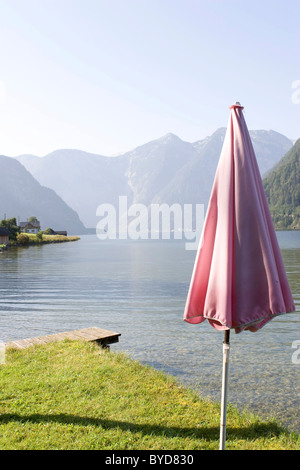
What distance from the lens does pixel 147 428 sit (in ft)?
18.0

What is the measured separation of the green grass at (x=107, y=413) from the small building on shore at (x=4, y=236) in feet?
285

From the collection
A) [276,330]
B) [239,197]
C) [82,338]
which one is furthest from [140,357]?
[239,197]

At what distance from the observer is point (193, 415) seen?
6098mm

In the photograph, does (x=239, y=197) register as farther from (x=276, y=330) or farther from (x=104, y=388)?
(x=276, y=330)

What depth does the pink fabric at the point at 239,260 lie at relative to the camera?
410 cm

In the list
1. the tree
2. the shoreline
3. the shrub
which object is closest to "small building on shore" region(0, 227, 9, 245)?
the shoreline

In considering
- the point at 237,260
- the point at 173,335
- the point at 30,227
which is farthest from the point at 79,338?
the point at 30,227

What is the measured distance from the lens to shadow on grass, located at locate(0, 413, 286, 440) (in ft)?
17.8

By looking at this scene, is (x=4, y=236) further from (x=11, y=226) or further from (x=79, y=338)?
(x=79, y=338)

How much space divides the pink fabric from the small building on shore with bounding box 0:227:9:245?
9162 cm

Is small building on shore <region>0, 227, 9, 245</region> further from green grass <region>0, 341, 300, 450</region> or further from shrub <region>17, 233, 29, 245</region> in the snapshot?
green grass <region>0, 341, 300, 450</region>

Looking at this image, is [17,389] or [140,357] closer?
[17,389]

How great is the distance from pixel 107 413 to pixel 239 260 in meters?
3.44

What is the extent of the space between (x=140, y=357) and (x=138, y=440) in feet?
18.3
